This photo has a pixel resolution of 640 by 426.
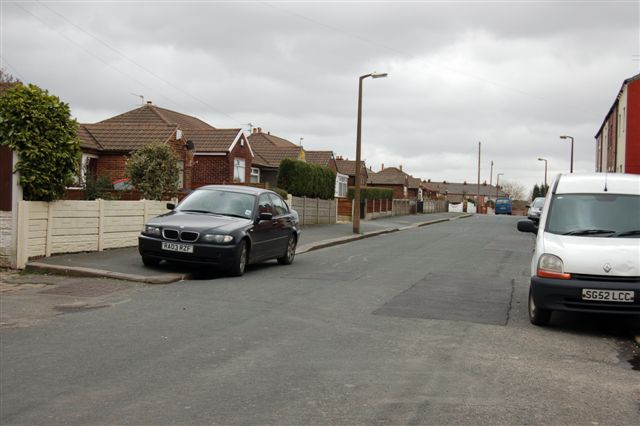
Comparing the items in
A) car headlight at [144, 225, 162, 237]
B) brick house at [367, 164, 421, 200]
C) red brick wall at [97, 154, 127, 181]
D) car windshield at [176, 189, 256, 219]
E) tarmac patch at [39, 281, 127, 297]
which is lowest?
tarmac patch at [39, 281, 127, 297]

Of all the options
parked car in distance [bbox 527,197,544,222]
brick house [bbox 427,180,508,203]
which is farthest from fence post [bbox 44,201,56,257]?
brick house [bbox 427,180,508,203]

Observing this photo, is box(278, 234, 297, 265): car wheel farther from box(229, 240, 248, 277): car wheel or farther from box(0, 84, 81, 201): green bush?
box(0, 84, 81, 201): green bush

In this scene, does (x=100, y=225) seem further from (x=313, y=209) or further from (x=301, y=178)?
(x=313, y=209)

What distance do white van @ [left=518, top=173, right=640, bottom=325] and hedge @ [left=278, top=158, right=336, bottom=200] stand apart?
67.0ft

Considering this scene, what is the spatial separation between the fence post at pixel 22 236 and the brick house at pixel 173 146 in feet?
45.4

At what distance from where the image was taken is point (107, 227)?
14562 millimetres

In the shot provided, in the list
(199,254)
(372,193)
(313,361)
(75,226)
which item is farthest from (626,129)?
(313,361)

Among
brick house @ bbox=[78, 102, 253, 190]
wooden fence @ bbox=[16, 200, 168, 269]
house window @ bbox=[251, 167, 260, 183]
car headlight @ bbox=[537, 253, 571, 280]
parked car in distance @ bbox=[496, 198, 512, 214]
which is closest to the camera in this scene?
car headlight @ bbox=[537, 253, 571, 280]

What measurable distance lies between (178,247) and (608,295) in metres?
7.11

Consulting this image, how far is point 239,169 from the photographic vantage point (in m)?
37.1

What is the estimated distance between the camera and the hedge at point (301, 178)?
1150 inches

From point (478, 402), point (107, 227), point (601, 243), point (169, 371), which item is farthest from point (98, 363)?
point (107, 227)

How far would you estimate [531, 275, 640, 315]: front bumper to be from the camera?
25.4ft

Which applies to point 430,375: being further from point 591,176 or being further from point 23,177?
point 23,177
